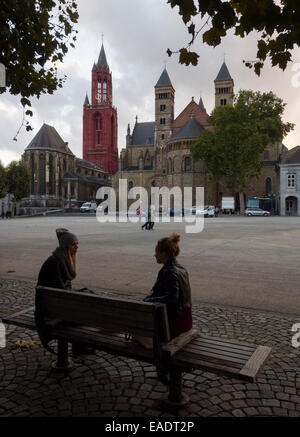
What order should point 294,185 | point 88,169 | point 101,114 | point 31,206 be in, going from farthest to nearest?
point 101,114 < point 88,169 < point 31,206 < point 294,185

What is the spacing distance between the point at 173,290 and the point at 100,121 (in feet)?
312

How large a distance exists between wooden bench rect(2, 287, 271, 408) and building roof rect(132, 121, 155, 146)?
3109 inches

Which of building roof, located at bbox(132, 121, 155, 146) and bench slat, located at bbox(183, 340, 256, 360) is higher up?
building roof, located at bbox(132, 121, 155, 146)

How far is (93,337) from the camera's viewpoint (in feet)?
9.55

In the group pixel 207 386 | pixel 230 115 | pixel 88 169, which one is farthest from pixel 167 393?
pixel 88 169

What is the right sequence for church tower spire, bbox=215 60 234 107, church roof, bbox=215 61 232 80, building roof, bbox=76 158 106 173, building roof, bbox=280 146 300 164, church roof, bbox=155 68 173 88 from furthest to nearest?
building roof, bbox=76 158 106 173 → church roof, bbox=155 68 173 88 → church roof, bbox=215 61 232 80 → church tower spire, bbox=215 60 234 107 → building roof, bbox=280 146 300 164

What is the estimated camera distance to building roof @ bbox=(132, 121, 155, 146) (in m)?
81.7

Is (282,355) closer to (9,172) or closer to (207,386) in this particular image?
(207,386)

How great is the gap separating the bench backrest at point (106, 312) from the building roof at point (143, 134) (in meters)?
78.9

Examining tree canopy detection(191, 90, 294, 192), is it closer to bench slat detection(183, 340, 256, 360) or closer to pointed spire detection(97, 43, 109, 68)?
bench slat detection(183, 340, 256, 360)

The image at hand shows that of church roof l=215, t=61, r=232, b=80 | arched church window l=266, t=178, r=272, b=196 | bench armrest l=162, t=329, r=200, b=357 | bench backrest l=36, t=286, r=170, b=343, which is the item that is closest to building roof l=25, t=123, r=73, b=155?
church roof l=215, t=61, r=232, b=80

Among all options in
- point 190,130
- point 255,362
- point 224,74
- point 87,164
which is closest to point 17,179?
point 190,130

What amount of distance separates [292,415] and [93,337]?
1.66 metres

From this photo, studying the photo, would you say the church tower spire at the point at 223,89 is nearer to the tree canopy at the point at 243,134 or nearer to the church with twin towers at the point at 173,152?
the church with twin towers at the point at 173,152
